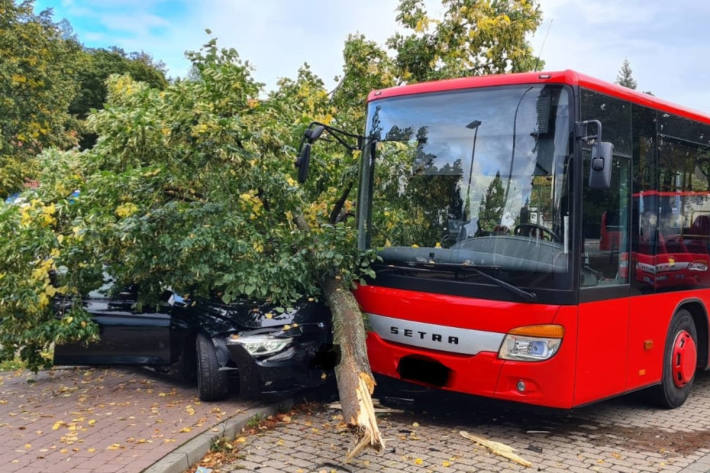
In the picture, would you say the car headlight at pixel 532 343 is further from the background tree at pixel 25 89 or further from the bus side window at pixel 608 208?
the background tree at pixel 25 89

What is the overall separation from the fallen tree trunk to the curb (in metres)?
0.89

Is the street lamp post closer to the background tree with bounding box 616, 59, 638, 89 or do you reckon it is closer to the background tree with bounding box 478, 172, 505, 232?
the background tree with bounding box 478, 172, 505, 232

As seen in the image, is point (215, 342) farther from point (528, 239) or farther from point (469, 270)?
point (528, 239)

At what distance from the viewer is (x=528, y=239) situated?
241 inches

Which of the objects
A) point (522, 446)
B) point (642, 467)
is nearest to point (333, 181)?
point (522, 446)

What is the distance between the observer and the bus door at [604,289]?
6.14 meters

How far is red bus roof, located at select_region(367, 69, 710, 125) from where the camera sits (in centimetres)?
619

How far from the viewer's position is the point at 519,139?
623cm

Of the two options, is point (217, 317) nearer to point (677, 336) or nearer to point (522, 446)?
point (522, 446)

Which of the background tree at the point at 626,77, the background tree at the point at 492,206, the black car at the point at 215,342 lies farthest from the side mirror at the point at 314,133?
the background tree at the point at 626,77

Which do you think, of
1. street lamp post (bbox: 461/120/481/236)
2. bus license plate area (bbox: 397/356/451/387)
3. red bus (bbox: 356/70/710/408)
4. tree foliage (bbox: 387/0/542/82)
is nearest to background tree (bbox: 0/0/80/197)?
tree foliage (bbox: 387/0/542/82)

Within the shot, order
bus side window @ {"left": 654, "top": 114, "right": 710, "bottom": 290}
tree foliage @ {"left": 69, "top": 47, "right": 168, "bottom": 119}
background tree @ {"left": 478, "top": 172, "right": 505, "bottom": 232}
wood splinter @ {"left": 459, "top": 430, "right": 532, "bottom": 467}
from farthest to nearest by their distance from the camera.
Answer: tree foliage @ {"left": 69, "top": 47, "right": 168, "bottom": 119}
bus side window @ {"left": 654, "top": 114, "right": 710, "bottom": 290}
background tree @ {"left": 478, "top": 172, "right": 505, "bottom": 232}
wood splinter @ {"left": 459, "top": 430, "right": 532, "bottom": 467}

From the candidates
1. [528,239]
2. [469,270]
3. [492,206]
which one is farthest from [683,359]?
[492,206]

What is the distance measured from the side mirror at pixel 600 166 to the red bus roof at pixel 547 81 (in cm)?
65
